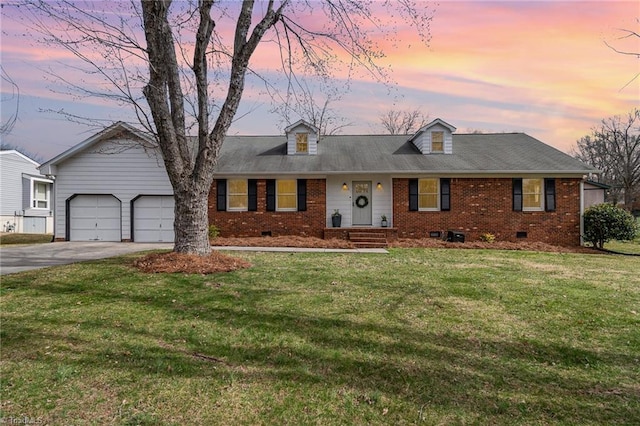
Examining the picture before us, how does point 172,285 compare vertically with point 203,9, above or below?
below

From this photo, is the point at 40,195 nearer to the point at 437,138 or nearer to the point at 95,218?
the point at 95,218

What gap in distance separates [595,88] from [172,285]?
42.2ft

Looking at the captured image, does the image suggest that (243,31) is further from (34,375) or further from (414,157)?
(414,157)

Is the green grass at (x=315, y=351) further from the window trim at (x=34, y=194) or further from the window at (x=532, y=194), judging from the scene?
the window trim at (x=34, y=194)

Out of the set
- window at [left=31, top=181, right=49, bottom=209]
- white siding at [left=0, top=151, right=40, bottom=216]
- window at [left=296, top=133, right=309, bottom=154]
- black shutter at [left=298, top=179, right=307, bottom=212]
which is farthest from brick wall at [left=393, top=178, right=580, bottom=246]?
window at [left=31, top=181, right=49, bottom=209]

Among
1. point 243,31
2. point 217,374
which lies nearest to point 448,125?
point 243,31

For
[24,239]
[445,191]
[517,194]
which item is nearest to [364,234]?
[445,191]

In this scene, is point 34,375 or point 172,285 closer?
point 34,375

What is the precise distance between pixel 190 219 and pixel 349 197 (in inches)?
341

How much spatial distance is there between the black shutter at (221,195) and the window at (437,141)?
31.9ft

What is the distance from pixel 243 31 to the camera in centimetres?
862

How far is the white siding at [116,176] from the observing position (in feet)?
Result: 50.2

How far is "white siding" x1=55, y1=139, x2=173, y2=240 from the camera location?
1529cm

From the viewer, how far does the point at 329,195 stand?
1574 centimetres
